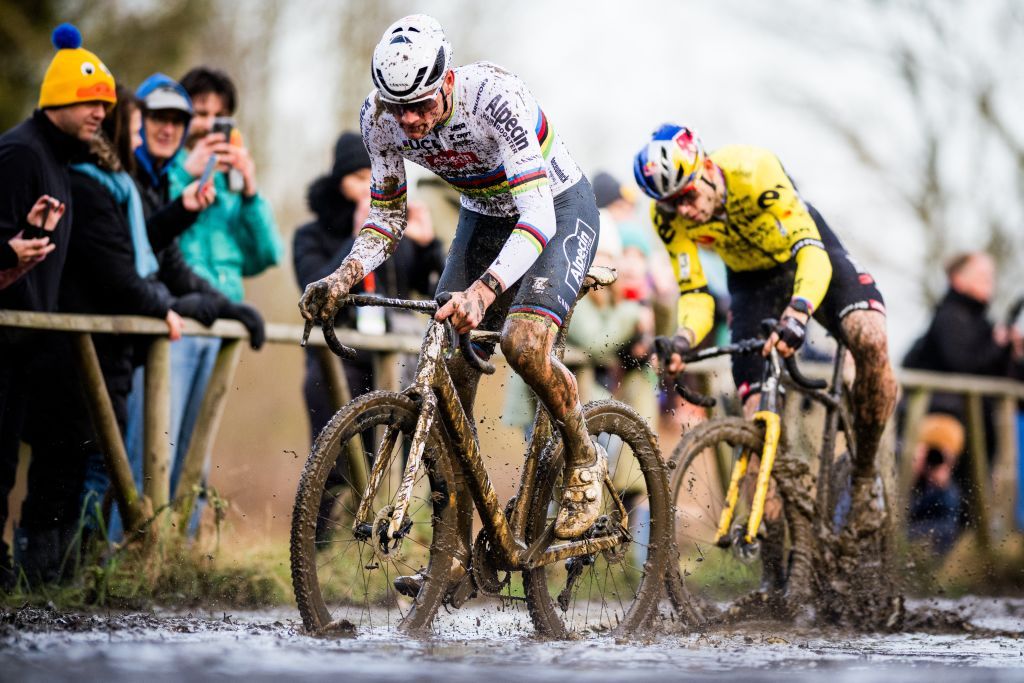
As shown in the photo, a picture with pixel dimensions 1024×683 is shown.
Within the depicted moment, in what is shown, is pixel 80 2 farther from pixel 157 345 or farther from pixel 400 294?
pixel 157 345

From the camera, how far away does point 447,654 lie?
5258 mm

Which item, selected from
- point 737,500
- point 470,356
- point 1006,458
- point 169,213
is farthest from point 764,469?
point 1006,458

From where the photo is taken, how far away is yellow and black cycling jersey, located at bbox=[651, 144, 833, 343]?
7895mm

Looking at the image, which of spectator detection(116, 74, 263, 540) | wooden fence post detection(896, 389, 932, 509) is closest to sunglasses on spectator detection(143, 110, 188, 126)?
spectator detection(116, 74, 263, 540)

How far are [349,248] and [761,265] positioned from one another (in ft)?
8.32

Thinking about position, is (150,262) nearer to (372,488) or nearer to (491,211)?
(491,211)

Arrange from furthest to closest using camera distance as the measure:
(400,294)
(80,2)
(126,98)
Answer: (80,2)
(400,294)
(126,98)

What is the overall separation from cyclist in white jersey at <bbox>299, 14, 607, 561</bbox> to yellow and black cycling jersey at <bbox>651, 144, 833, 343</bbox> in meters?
1.60

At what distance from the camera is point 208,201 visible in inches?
307

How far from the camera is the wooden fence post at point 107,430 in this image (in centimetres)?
683

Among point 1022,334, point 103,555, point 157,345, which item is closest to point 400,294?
point 157,345

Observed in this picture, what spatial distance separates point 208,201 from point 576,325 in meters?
2.90

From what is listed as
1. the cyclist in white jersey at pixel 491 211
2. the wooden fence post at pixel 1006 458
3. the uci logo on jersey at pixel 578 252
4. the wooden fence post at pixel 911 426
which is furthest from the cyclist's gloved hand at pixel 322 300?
the wooden fence post at pixel 1006 458

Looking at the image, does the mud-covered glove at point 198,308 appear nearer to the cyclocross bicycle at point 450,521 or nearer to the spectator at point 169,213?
the spectator at point 169,213
